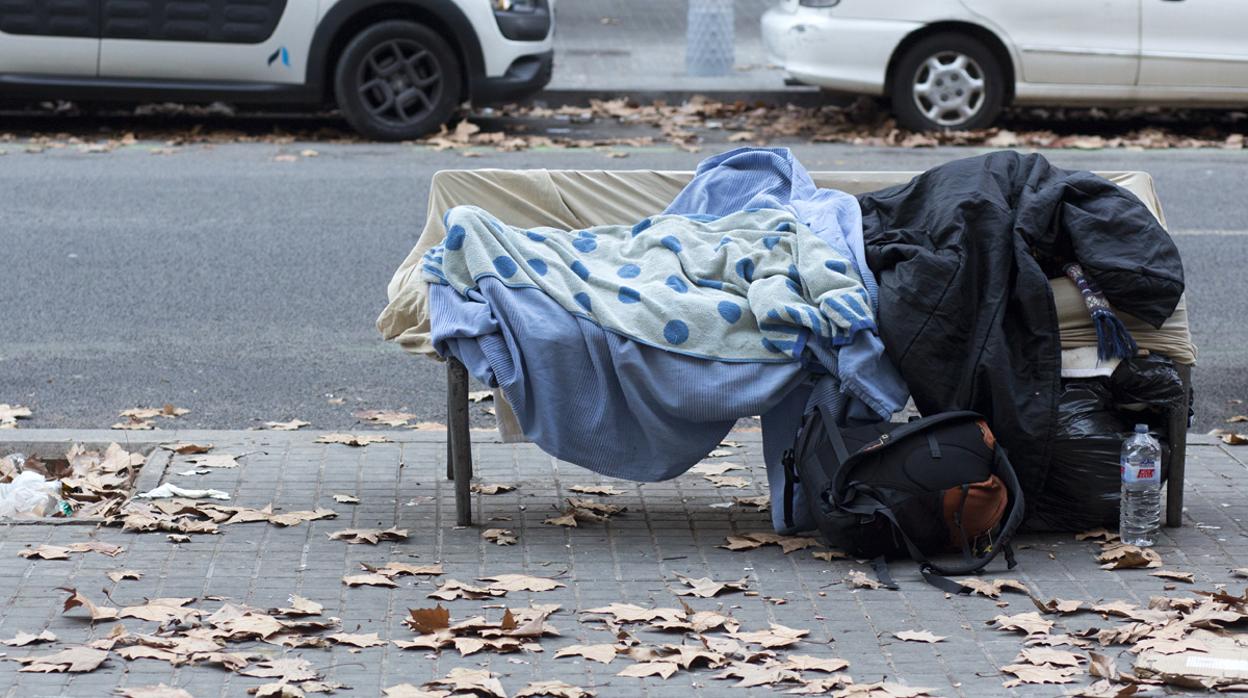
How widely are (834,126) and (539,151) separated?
2492 millimetres

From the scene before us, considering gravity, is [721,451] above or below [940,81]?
below

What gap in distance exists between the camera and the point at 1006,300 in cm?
486

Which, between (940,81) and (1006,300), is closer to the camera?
(1006,300)

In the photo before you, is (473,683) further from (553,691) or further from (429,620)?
(429,620)

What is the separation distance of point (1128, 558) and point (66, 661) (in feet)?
9.05

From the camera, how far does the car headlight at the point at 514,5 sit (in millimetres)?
11727

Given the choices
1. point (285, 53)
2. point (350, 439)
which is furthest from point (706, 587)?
point (285, 53)

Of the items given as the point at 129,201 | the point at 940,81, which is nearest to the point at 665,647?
the point at 129,201

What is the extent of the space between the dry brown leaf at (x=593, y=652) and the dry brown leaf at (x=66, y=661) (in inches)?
40.8

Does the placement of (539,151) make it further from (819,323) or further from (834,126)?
(819,323)

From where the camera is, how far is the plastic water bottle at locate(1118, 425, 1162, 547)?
4.90m

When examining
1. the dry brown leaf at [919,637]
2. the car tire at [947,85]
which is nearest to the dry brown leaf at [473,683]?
the dry brown leaf at [919,637]

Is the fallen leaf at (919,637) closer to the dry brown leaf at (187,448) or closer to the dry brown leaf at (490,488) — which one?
the dry brown leaf at (490,488)

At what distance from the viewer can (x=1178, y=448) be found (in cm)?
505
